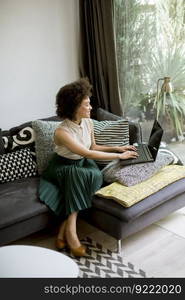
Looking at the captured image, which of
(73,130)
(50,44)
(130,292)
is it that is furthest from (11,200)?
(50,44)

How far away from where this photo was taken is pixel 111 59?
3268 millimetres

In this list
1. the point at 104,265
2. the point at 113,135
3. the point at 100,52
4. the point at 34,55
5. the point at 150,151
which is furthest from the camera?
the point at 100,52

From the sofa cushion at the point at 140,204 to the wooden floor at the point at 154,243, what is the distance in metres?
0.27

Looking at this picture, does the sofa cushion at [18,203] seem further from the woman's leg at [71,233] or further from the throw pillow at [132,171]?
the throw pillow at [132,171]

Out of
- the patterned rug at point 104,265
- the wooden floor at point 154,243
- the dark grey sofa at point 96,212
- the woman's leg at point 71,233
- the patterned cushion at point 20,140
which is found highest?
the patterned cushion at point 20,140

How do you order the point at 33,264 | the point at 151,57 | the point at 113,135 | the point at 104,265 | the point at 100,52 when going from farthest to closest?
the point at 100,52
the point at 151,57
the point at 113,135
the point at 104,265
the point at 33,264

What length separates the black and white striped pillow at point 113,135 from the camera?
267 centimetres

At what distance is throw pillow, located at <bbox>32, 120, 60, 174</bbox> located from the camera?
8.95 feet

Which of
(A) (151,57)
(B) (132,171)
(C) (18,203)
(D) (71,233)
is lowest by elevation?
(D) (71,233)

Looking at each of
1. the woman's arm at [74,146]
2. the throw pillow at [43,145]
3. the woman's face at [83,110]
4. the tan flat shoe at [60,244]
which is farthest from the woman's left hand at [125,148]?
the tan flat shoe at [60,244]

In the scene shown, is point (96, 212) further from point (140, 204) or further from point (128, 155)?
point (128, 155)

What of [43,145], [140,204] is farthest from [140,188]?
[43,145]

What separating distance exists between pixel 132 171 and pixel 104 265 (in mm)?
661

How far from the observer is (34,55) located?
3.22 metres
